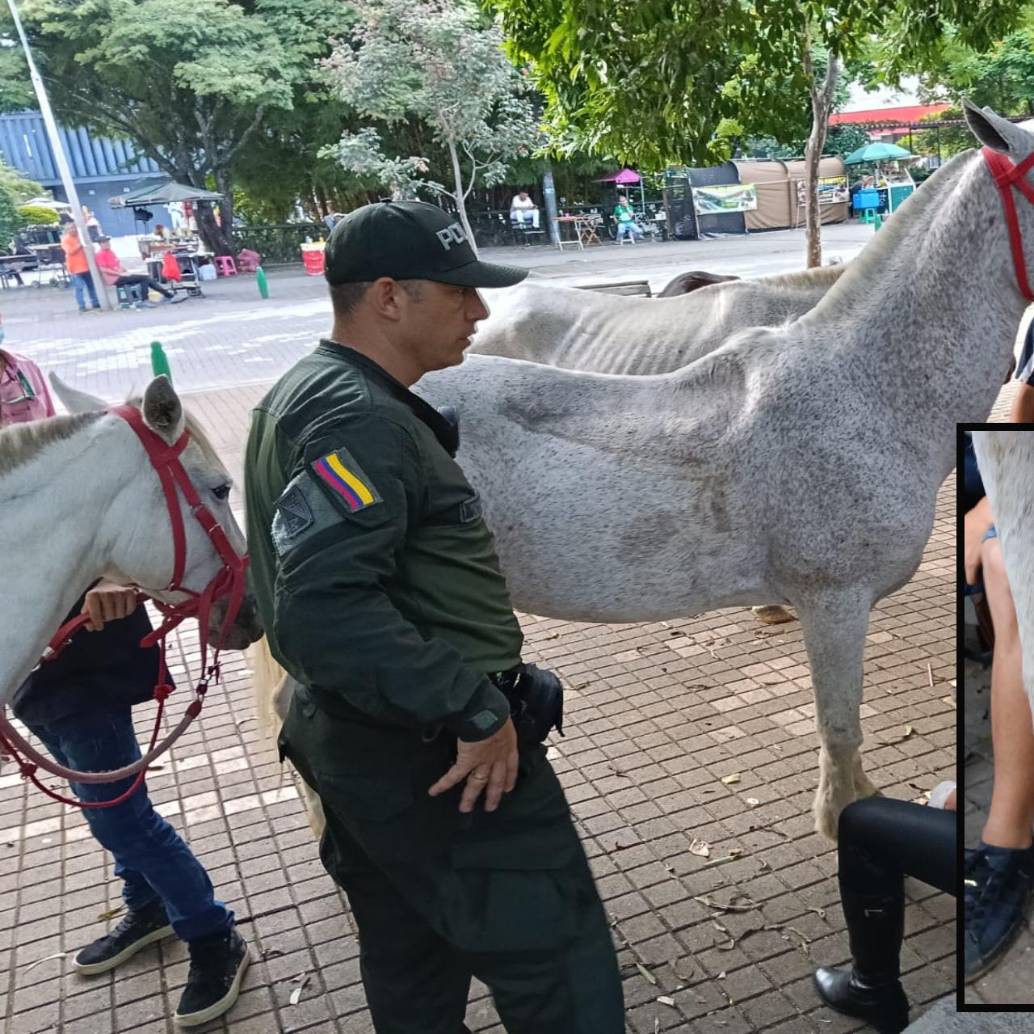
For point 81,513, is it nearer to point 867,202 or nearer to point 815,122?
point 815,122

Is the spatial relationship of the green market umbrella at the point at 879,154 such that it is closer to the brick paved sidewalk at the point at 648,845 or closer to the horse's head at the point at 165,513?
the brick paved sidewalk at the point at 648,845

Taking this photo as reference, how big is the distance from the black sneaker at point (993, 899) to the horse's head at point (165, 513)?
202 cm

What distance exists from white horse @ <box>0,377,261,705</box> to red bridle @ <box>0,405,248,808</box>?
2cm

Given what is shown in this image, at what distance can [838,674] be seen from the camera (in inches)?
126

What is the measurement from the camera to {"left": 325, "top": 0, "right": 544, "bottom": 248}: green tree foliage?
19.0 m

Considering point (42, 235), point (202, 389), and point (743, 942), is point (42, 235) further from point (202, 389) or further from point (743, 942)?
point (743, 942)

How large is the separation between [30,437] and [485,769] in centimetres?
140

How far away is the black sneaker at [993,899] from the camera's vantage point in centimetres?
112

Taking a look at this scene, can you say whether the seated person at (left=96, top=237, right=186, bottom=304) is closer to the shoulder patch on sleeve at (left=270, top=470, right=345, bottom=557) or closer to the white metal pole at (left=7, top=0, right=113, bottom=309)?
the white metal pole at (left=7, top=0, right=113, bottom=309)

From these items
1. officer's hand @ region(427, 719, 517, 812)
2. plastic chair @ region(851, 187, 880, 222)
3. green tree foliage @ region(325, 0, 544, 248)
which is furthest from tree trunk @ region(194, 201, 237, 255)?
officer's hand @ region(427, 719, 517, 812)

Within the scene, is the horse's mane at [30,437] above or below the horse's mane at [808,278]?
above

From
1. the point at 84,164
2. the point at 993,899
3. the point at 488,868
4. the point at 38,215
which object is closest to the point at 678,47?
the point at 488,868

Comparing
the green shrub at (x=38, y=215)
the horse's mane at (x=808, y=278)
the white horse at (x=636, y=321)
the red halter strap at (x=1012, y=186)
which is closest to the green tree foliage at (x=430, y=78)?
the white horse at (x=636, y=321)

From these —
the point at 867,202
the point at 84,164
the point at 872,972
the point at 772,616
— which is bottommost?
the point at 772,616
